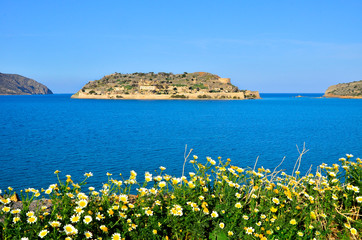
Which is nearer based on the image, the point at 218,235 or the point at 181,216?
the point at 218,235

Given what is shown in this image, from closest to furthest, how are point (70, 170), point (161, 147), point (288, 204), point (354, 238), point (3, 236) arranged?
point (3, 236) < point (354, 238) < point (288, 204) < point (70, 170) < point (161, 147)

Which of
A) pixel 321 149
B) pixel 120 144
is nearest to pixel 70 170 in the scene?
pixel 120 144

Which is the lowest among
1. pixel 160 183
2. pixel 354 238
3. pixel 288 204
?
pixel 354 238

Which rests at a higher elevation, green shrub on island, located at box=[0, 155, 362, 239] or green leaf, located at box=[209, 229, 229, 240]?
green shrub on island, located at box=[0, 155, 362, 239]

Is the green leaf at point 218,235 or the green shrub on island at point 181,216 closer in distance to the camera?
the green shrub on island at point 181,216

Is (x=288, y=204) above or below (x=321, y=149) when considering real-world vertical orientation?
above

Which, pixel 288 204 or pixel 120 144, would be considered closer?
pixel 288 204

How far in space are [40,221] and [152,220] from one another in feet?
6.21

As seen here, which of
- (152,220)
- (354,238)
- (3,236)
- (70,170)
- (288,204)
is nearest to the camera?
(3,236)

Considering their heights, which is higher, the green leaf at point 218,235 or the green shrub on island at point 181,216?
the green shrub on island at point 181,216

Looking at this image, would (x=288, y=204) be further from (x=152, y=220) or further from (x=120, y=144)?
(x=120, y=144)

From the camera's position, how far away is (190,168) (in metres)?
22.3

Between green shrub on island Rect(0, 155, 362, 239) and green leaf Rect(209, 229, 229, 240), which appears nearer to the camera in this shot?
green shrub on island Rect(0, 155, 362, 239)

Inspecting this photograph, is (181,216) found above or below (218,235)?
above
